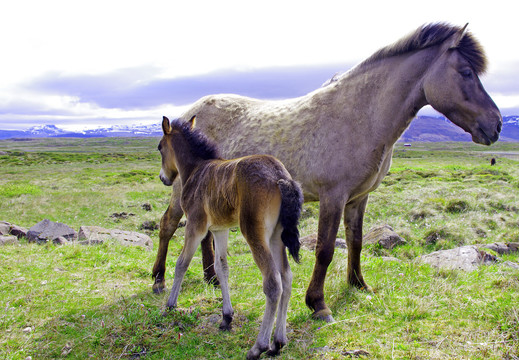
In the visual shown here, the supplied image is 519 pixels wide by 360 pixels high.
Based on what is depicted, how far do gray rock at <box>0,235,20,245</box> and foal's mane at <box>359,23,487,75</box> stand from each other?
33.7 ft

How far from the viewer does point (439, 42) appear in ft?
16.3

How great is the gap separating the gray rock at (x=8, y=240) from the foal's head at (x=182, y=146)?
244 inches

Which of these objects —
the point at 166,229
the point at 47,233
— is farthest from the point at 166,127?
the point at 47,233

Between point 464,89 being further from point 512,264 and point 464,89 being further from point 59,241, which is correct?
point 59,241

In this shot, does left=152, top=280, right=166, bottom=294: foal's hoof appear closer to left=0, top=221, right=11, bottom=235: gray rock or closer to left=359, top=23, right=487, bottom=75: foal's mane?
left=359, top=23, right=487, bottom=75: foal's mane

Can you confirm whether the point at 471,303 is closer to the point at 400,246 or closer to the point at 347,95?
the point at 347,95

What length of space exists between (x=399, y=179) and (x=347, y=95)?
22.9 meters

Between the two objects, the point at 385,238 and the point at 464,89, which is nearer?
the point at 464,89

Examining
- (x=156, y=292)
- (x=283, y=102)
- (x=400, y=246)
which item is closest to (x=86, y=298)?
(x=156, y=292)

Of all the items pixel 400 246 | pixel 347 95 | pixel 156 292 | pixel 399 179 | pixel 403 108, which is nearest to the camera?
pixel 403 108

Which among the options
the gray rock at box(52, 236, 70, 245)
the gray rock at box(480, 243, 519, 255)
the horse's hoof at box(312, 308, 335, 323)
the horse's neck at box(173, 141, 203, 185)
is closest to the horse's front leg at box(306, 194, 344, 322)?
the horse's hoof at box(312, 308, 335, 323)

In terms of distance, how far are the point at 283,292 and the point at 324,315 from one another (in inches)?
39.2

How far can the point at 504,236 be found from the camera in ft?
34.9

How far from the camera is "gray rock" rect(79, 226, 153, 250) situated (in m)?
10.1
